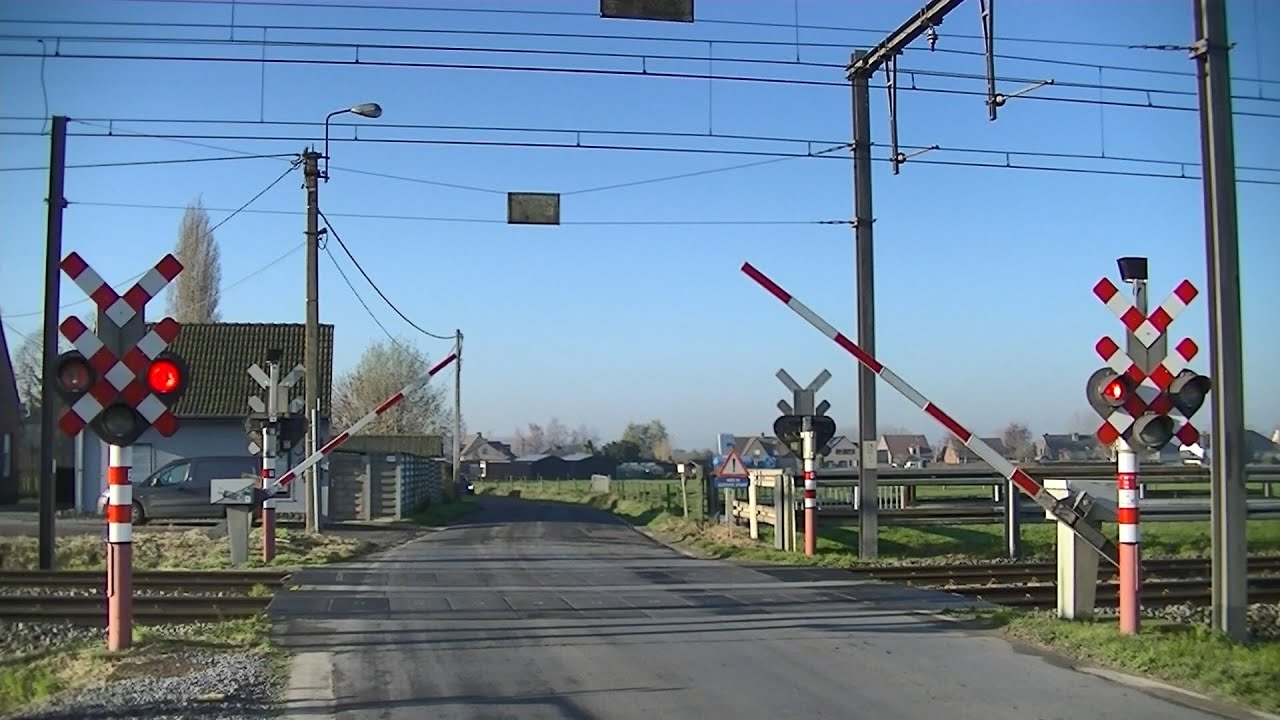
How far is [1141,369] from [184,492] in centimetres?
2364

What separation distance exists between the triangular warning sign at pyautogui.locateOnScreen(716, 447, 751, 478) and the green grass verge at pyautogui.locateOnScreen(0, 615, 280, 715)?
12.8 m

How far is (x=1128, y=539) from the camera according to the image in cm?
994

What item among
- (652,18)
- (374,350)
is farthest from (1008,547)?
(374,350)

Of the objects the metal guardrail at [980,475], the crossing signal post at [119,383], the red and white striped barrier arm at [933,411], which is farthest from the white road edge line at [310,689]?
the metal guardrail at [980,475]

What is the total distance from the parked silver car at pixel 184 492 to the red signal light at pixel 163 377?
19326mm

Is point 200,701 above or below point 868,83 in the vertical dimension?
below

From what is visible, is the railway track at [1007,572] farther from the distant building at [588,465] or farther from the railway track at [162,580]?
the distant building at [588,465]

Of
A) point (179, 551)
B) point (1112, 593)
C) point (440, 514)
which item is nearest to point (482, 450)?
point (440, 514)

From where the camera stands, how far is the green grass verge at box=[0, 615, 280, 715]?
26.7 feet

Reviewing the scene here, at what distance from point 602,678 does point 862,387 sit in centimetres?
1161

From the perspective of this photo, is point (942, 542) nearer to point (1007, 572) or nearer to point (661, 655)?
point (1007, 572)

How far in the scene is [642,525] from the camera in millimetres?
34562

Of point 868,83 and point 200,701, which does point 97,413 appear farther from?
point 868,83

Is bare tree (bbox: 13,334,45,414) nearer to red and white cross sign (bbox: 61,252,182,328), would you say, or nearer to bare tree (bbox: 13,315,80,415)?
bare tree (bbox: 13,315,80,415)
